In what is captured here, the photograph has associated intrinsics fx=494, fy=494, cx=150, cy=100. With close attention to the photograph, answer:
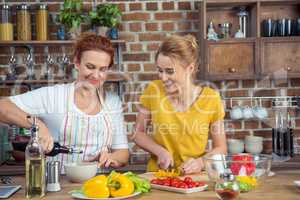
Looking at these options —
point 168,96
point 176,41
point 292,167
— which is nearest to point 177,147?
point 168,96

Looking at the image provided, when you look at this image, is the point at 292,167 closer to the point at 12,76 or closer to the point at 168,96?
the point at 168,96

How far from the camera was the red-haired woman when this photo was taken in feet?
7.88

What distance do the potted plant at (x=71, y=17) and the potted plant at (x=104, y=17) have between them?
10 cm

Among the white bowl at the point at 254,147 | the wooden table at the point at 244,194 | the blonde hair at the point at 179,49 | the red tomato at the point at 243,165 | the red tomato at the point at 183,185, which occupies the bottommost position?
the white bowl at the point at 254,147

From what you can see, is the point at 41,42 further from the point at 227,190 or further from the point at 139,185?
the point at 227,190

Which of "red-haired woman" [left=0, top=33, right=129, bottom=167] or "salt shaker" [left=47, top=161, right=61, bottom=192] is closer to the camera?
"salt shaker" [left=47, top=161, right=61, bottom=192]

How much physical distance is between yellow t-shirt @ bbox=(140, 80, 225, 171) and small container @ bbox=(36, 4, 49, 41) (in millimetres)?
1338

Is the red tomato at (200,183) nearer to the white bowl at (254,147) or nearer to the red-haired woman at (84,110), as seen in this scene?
the red-haired woman at (84,110)

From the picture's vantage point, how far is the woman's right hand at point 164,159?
234 cm

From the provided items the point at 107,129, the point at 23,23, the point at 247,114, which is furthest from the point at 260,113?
the point at 23,23

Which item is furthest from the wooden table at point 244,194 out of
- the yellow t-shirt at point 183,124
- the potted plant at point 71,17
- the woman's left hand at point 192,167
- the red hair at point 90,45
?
the potted plant at point 71,17

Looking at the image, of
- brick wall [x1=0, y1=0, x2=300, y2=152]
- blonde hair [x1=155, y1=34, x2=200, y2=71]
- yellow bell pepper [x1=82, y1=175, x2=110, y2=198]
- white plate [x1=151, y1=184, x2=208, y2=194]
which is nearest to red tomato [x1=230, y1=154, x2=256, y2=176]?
white plate [x1=151, y1=184, x2=208, y2=194]

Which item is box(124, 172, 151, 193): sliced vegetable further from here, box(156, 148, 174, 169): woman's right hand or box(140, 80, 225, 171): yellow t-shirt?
box(140, 80, 225, 171): yellow t-shirt

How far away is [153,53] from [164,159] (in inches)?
62.6
